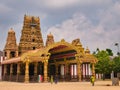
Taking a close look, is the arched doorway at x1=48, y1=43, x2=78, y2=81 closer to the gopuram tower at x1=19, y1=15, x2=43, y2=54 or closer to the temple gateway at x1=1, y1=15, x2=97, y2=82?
the temple gateway at x1=1, y1=15, x2=97, y2=82

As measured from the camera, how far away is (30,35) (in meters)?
61.8

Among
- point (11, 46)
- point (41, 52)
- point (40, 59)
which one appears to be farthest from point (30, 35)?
point (40, 59)

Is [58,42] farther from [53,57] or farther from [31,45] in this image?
[31,45]

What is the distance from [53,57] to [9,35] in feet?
59.0

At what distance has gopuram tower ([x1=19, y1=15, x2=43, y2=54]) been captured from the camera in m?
60.7

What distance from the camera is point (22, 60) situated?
36.4m

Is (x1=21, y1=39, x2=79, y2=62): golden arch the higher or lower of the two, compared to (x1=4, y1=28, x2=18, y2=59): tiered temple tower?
lower

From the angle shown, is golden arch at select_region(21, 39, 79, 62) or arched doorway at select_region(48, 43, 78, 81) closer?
golden arch at select_region(21, 39, 79, 62)

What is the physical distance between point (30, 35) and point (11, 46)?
556 centimetres

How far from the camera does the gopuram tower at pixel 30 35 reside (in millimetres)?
60656

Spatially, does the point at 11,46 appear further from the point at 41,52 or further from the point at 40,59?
the point at 40,59

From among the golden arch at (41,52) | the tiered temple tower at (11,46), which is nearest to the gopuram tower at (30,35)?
the tiered temple tower at (11,46)

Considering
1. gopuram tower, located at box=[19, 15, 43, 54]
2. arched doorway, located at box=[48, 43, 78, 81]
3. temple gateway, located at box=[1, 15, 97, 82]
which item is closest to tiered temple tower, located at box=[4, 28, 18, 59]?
temple gateway, located at box=[1, 15, 97, 82]

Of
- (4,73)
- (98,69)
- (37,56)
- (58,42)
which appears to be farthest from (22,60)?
(98,69)
